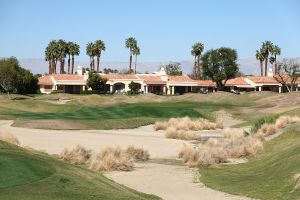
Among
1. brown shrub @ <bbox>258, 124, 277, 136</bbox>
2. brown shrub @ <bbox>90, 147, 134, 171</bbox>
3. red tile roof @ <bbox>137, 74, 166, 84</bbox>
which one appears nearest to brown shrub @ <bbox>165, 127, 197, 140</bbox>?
brown shrub @ <bbox>258, 124, 277, 136</bbox>

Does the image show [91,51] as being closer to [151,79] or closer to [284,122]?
[151,79]

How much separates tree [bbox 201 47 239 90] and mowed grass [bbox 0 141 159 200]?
404 feet

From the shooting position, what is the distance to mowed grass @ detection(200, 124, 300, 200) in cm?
2009

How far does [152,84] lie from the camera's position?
147125mm

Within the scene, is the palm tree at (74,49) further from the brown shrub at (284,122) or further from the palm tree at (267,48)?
the brown shrub at (284,122)

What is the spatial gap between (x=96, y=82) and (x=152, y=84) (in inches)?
792

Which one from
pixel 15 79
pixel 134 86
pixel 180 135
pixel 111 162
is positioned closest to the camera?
pixel 111 162

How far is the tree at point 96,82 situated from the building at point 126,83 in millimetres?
4853

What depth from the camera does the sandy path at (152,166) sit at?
21611 millimetres

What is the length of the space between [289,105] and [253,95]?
22.8m

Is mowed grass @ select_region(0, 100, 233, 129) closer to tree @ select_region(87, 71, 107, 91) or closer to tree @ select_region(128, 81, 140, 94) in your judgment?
tree @ select_region(87, 71, 107, 91)

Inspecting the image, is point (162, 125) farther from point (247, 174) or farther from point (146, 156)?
point (247, 174)

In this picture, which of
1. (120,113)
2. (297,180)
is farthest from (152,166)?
(120,113)

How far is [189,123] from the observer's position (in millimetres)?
55781
